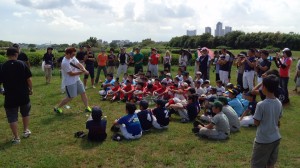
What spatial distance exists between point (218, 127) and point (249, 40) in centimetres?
4377

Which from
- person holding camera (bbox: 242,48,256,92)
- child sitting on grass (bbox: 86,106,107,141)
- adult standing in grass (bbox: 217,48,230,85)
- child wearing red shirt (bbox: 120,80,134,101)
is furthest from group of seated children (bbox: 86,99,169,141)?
Result: adult standing in grass (bbox: 217,48,230,85)

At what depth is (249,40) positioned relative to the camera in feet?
155

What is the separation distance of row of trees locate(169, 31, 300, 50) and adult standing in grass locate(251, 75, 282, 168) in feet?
133

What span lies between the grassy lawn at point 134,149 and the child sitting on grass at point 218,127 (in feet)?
0.67

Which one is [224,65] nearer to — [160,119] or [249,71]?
[249,71]

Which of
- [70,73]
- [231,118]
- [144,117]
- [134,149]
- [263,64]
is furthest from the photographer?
[263,64]

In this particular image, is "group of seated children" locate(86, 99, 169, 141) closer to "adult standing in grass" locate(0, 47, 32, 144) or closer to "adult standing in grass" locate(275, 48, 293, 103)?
"adult standing in grass" locate(0, 47, 32, 144)

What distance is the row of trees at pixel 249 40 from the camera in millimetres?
41822

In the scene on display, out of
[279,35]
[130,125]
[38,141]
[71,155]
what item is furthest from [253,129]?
[279,35]

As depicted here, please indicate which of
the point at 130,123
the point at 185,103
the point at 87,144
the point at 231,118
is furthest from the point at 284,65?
the point at 87,144

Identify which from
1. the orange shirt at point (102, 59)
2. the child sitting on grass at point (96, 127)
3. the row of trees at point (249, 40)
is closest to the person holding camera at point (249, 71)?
the child sitting on grass at point (96, 127)

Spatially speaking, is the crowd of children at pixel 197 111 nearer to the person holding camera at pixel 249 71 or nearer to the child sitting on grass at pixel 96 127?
the child sitting on grass at pixel 96 127

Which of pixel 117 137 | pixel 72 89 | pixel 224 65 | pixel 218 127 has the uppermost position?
pixel 224 65

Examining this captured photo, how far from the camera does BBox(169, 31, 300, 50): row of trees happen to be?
4182 centimetres
